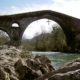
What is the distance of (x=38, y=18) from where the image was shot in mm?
37719

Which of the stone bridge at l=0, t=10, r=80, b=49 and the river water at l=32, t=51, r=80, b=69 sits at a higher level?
the stone bridge at l=0, t=10, r=80, b=49

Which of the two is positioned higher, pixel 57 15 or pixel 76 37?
pixel 57 15

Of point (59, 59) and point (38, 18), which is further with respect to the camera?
point (38, 18)

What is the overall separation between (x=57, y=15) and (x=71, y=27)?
3.18m

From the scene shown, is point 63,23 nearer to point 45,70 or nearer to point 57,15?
point 57,15

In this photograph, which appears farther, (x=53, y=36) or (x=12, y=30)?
(x=53, y=36)

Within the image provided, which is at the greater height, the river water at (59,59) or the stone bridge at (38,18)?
the stone bridge at (38,18)

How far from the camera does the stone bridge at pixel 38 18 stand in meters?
35.5

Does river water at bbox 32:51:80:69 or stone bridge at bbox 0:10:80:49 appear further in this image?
stone bridge at bbox 0:10:80:49

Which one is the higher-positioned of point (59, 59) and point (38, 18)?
point (38, 18)

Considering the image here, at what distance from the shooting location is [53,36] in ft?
128

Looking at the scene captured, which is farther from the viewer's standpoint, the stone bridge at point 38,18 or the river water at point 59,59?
the stone bridge at point 38,18

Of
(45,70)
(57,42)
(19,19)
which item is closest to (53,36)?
(57,42)

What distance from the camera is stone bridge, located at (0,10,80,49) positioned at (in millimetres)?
35531
